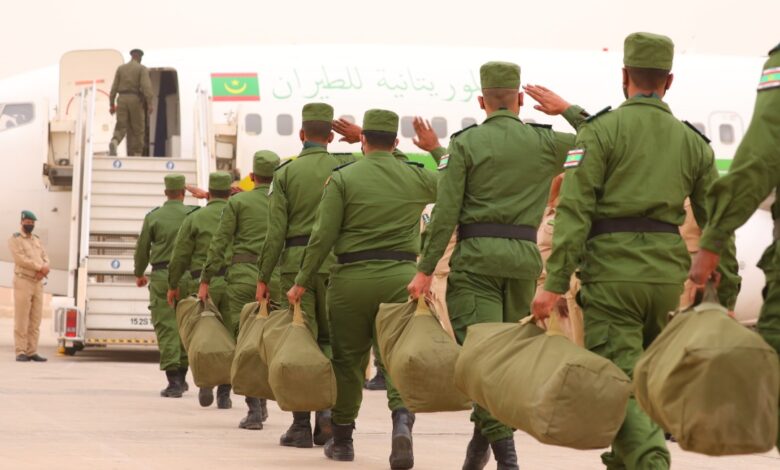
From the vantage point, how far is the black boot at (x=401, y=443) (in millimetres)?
8406

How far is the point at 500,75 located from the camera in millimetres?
7766

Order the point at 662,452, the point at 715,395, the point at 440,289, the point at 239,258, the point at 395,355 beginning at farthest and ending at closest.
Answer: the point at 440,289 → the point at 239,258 → the point at 395,355 → the point at 662,452 → the point at 715,395

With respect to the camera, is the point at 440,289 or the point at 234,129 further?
the point at 234,129

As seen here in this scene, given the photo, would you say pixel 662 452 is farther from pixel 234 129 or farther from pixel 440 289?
pixel 234 129

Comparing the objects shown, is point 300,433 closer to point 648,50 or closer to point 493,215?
point 493,215

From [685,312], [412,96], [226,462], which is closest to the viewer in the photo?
[685,312]

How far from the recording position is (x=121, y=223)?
20094 mm

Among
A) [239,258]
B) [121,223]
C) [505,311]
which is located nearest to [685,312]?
[505,311]

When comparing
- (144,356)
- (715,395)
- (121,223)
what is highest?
(715,395)

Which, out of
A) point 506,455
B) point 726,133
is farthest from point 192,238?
point 726,133

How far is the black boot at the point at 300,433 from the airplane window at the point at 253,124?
471 inches

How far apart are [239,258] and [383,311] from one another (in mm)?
3976

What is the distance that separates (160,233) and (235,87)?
23.3ft

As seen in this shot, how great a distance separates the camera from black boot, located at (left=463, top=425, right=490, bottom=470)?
7648 millimetres
